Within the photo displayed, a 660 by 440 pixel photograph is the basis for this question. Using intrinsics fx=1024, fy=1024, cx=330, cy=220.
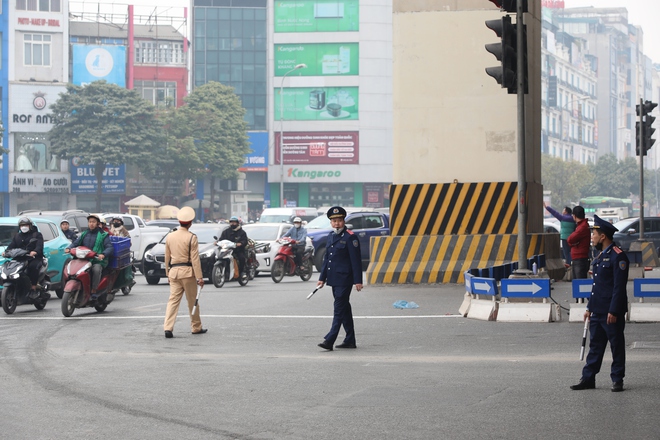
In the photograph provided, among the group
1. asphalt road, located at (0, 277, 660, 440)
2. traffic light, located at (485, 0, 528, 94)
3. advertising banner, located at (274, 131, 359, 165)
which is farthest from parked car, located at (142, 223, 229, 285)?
advertising banner, located at (274, 131, 359, 165)

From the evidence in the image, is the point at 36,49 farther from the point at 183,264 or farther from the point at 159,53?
the point at 183,264

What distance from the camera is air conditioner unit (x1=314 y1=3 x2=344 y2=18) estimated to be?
277 ft

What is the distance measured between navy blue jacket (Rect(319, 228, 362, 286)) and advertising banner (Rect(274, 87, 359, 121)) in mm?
72364

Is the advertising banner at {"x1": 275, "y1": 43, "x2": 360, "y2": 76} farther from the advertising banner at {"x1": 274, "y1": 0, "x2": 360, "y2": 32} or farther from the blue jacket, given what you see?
the blue jacket

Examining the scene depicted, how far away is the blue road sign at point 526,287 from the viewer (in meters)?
14.7

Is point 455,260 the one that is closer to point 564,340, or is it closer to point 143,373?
point 564,340

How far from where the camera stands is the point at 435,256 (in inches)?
834

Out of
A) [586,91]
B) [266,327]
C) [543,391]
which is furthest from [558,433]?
[586,91]

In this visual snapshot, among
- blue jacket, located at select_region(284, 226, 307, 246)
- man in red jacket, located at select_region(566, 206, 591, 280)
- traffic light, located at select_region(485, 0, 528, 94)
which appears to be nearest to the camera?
traffic light, located at select_region(485, 0, 528, 94)

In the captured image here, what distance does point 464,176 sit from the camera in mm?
21625

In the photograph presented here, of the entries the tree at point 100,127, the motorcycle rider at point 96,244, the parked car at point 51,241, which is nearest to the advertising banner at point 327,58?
the tree at point 100,127

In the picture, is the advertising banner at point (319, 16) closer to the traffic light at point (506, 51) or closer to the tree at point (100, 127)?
the tree at point (100, 127)

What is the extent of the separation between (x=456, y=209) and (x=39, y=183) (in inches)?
2451

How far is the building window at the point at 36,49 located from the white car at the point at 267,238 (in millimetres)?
53241
